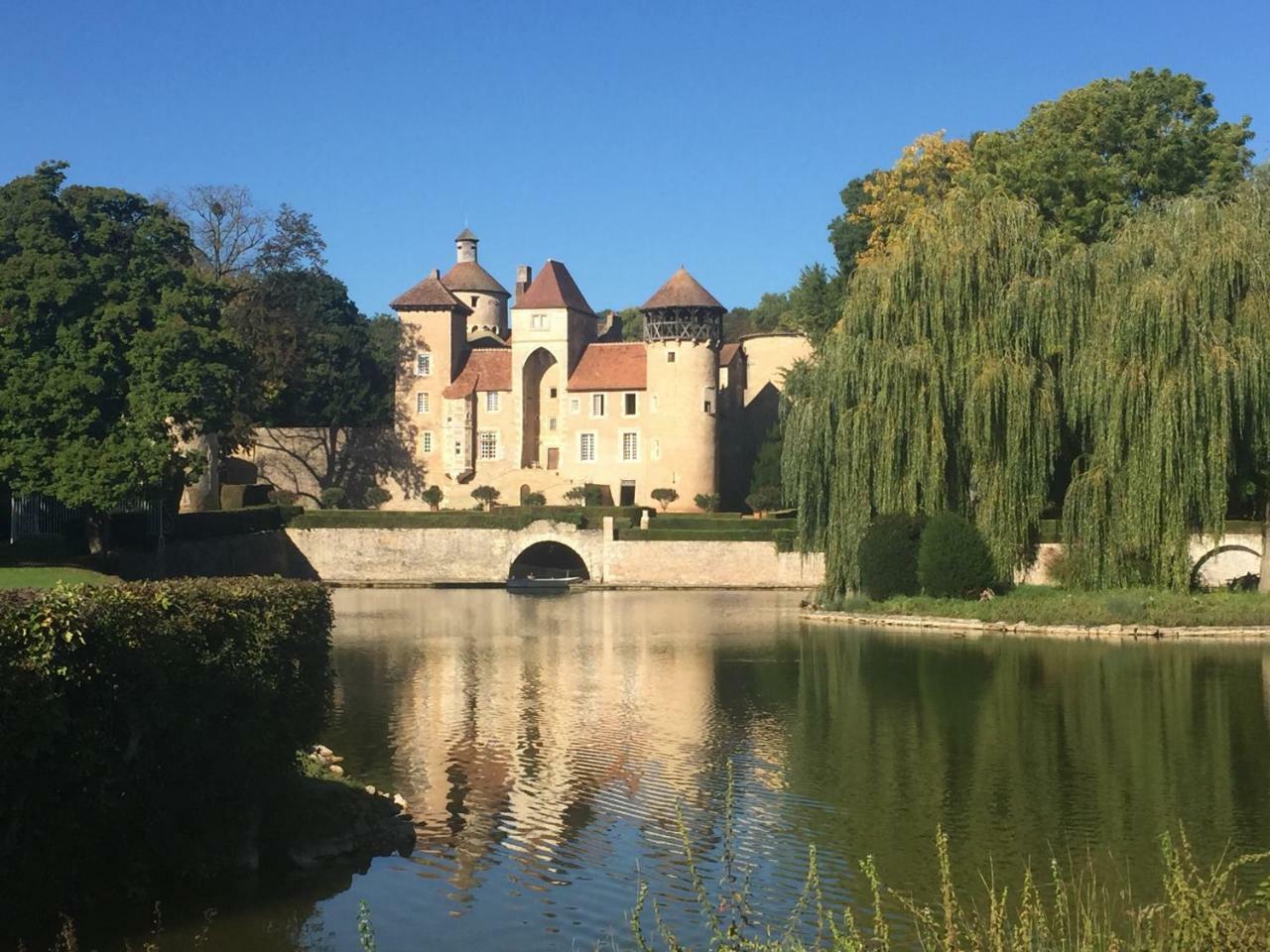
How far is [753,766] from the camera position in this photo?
16641 millimetres

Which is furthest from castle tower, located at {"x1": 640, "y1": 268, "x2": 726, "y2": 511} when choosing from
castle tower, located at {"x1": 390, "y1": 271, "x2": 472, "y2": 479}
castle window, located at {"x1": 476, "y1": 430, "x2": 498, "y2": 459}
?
castle tower, located at {"x1": 390, "y1": 271, "x2": 472, "y2": 479}

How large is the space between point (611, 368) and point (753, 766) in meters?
41.6

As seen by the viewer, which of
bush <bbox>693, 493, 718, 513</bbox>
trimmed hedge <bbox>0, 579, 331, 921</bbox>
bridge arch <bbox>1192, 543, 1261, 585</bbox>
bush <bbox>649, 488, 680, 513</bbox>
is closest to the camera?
trimmed hedge <bbox>0, 579, 331, 921</bbox>

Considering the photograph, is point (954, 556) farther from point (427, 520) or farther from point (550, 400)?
point (550, 400)

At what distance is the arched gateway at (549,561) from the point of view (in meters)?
51.2

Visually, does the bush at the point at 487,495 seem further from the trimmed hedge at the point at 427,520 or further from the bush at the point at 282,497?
the trimmed hedge at the point at 427,520

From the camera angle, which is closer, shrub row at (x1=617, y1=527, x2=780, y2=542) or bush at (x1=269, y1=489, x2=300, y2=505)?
shrub row at (x1=617, y1=527, x2=780, y2=542)

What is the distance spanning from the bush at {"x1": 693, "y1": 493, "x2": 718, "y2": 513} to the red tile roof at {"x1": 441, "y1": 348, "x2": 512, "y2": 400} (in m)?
9.34

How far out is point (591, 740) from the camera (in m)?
18.1

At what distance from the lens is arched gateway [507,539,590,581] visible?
51.2 metres

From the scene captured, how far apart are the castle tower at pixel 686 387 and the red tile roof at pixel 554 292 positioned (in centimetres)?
462

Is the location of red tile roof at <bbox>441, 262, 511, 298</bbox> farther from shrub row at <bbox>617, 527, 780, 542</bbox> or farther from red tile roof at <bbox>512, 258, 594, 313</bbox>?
shrub row at <bbox>617, 527, 780, 542</bbox>

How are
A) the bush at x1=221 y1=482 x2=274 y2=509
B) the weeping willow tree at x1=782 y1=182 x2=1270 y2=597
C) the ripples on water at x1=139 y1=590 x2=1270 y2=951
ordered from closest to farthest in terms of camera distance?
1. the ripples on water at x1=139 y1=590 x2=1270 y2=951
2. the weeping willow tree at x1=782 y1=182 x2=1270 y2=597
3. the bush at x1=221 y1=482 x2=274 y2=509

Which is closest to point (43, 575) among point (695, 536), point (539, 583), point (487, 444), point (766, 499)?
point (539, 583)
